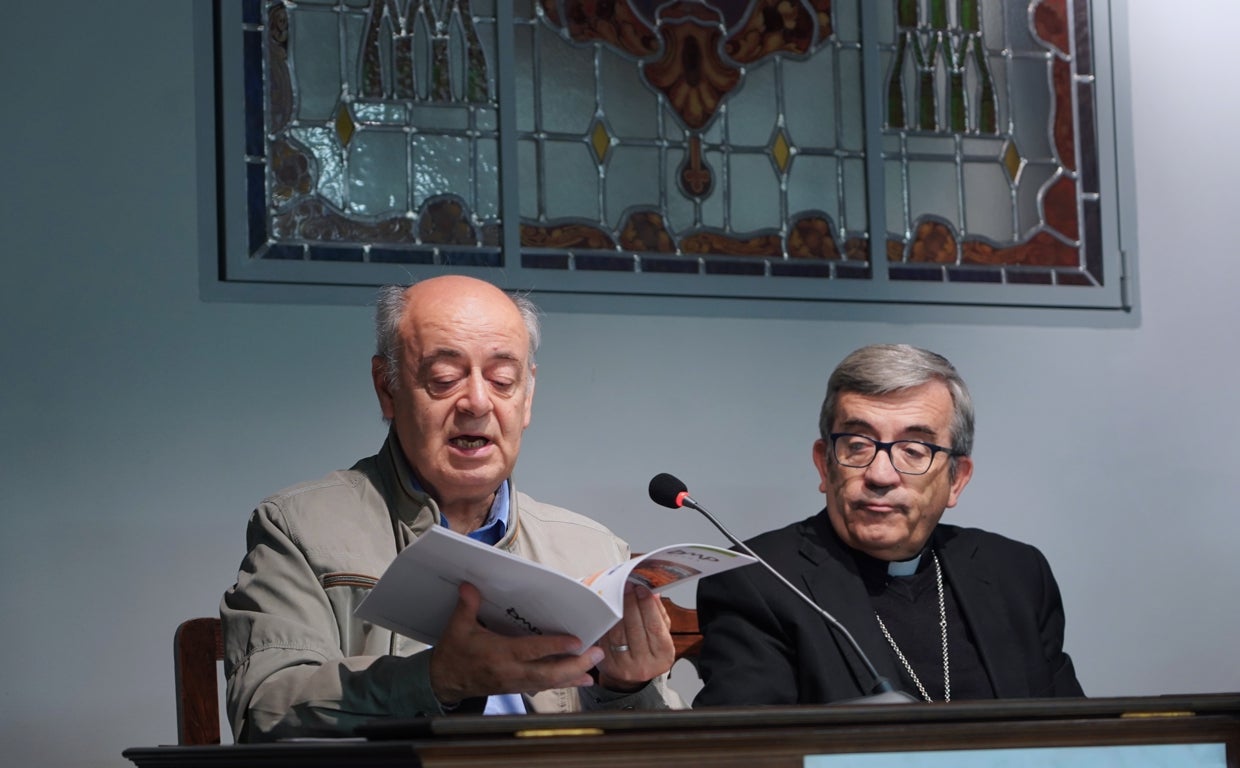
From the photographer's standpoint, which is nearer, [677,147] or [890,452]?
[890,452]

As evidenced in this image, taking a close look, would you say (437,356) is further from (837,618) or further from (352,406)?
(352,406)

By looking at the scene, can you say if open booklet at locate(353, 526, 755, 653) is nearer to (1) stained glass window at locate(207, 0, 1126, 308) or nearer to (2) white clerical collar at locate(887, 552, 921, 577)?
(2) white clerical collar at locate(887, 552, 921, 577)

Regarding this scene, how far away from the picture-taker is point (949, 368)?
3.01 metres

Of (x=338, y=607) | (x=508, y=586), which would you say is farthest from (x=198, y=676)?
(x=508, y=586)

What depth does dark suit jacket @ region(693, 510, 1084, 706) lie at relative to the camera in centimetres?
275

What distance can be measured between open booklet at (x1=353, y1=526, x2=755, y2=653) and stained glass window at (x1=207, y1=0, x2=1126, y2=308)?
6.67 feet

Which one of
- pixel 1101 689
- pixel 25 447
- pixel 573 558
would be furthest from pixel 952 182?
pixel 25 447

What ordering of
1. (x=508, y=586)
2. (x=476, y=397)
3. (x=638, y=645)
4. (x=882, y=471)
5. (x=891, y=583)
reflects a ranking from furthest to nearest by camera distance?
(x=891, y=583) < (x=882, y=471) < (x=476, y=397) < (x=638, y=645) < (x=508, y=586)

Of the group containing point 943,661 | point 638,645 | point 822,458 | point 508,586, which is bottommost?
point 943,661

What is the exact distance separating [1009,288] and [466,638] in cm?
290

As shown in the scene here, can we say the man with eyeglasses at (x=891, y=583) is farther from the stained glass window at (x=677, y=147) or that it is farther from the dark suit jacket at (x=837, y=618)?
the stained glass window at (x=677, y=147)

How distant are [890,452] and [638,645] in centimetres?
83

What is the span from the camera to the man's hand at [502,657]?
2.00 metres

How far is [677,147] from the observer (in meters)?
4.40
